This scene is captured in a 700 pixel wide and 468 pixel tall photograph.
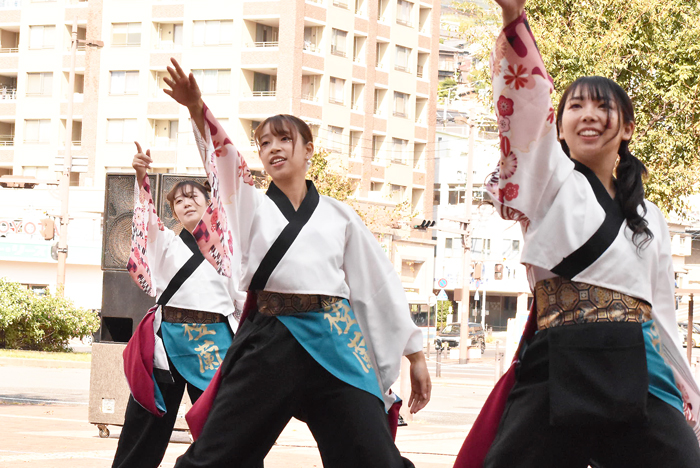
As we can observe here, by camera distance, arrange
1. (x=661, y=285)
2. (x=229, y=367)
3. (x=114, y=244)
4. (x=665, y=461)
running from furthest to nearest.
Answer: (x=114, y=244) → (x=229, y=367) → (x=661, y=285) → (x=665, y=461)

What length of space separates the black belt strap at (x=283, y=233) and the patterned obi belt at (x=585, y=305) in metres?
1.15

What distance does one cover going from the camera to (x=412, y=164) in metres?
58.2

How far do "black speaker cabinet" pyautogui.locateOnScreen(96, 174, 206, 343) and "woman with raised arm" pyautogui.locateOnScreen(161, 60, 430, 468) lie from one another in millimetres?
4931

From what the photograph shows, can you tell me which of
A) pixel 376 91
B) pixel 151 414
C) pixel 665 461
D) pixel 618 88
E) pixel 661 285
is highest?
pixel 376 91

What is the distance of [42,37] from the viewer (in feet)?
187

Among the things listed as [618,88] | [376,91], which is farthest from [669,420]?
[376,91]

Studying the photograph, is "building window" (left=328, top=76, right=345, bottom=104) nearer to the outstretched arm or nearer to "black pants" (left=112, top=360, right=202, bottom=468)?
"black pants" (left=112, top=360, right=202, bottom=468)

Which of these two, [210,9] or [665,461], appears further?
[210,9]

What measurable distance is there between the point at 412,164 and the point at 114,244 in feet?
162

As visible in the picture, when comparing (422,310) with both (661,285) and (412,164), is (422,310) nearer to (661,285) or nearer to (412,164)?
(412,164)

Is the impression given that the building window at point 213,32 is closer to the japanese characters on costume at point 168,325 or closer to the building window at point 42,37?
the building window at point 42,37

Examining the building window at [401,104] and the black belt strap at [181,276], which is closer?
the black belt strap at [181,276]

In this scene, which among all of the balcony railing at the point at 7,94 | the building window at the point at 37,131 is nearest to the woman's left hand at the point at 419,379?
the building window at the point at 37,131

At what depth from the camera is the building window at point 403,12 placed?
5650 cm
